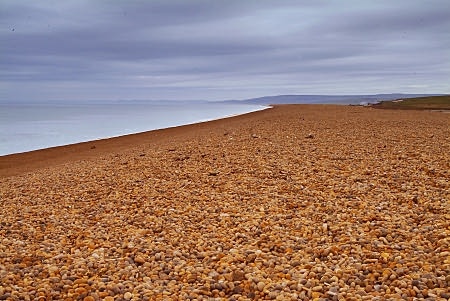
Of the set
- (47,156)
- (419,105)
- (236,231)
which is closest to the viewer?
(236,231)

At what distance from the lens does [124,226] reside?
19.2 feet

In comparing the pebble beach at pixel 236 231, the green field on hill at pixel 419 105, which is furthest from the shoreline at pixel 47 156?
the green field on hill at pixel 419 105

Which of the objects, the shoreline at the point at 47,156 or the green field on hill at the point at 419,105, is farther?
the green field on hill at the point at 419,105

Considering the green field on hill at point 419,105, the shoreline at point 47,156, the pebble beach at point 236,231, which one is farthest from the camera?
the green field on hill at point 419,105

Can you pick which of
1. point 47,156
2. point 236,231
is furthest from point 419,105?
point 236,231

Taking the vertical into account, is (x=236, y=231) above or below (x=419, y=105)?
below

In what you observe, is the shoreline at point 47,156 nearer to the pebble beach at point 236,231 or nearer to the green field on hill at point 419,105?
the pebble beach at point 236,231

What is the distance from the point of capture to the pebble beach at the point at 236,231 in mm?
3959

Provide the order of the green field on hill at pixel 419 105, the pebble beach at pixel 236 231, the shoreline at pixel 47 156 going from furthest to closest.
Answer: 1. the green field on hill at pixel 419 105
2. the shoreline at pixel 47 156
3. the pebble beach at pixel 236 231

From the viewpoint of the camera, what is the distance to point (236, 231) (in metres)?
5.43

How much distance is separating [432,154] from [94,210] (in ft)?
24.3

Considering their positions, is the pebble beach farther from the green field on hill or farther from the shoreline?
the green field on hill

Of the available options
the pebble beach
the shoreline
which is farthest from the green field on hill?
the pebble beach

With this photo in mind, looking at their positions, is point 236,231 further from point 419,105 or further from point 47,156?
point 419,105
